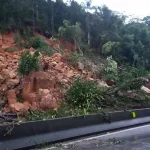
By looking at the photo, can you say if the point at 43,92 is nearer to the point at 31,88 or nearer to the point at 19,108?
the point at 31,88

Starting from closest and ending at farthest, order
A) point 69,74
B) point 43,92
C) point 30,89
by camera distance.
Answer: point 43,92 → point 30,89 → point 69,74

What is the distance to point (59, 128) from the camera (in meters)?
9.19

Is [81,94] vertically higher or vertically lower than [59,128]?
higher

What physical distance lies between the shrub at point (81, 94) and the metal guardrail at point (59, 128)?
4.54 ft

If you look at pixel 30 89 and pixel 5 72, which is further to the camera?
pixel 5 72

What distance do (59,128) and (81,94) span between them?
3959mm

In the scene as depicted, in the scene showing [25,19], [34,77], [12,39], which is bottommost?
[34,77]

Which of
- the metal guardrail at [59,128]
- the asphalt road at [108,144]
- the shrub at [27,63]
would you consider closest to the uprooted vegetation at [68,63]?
the shrub at [27,63]

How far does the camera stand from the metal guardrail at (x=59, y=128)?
739 centimetres

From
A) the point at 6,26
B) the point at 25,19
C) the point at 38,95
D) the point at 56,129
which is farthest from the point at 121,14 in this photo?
the point at 56,129

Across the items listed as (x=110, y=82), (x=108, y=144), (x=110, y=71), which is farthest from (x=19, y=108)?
(x=110, y=71)

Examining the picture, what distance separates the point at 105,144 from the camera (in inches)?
340

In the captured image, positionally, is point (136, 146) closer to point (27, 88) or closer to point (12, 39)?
point (27, 88)

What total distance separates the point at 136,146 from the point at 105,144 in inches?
34.9
